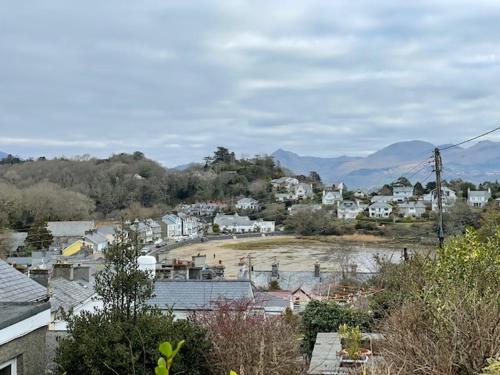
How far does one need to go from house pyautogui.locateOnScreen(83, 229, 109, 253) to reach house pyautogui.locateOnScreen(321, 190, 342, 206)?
67.5 m

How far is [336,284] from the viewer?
28.0 meters

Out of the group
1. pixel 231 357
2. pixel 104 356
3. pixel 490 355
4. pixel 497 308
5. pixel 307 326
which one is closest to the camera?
pixel 490 355

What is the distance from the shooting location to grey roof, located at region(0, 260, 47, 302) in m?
10.2

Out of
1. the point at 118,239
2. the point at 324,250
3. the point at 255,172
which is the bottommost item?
the point at 324,250

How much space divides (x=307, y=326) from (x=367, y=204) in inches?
4292

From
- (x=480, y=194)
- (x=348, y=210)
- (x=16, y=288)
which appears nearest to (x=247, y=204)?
(x=348, y=210)

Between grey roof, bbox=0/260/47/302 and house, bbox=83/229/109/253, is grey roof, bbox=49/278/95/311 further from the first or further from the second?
house, bbox=83/229/109/253

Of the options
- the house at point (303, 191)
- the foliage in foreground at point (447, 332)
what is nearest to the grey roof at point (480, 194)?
the house at point (303, 191)

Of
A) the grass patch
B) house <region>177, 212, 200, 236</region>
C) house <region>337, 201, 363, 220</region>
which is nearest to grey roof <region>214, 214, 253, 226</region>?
house <region>177, 212, 200, 236</region>

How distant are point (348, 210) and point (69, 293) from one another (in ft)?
310

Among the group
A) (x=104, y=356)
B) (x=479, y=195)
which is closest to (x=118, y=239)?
(x=104, y=356)

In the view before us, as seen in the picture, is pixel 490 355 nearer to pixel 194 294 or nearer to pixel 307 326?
pixel 307 326

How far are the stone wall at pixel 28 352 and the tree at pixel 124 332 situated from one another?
29cm

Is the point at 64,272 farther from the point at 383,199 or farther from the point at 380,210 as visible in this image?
the point at 383,199
